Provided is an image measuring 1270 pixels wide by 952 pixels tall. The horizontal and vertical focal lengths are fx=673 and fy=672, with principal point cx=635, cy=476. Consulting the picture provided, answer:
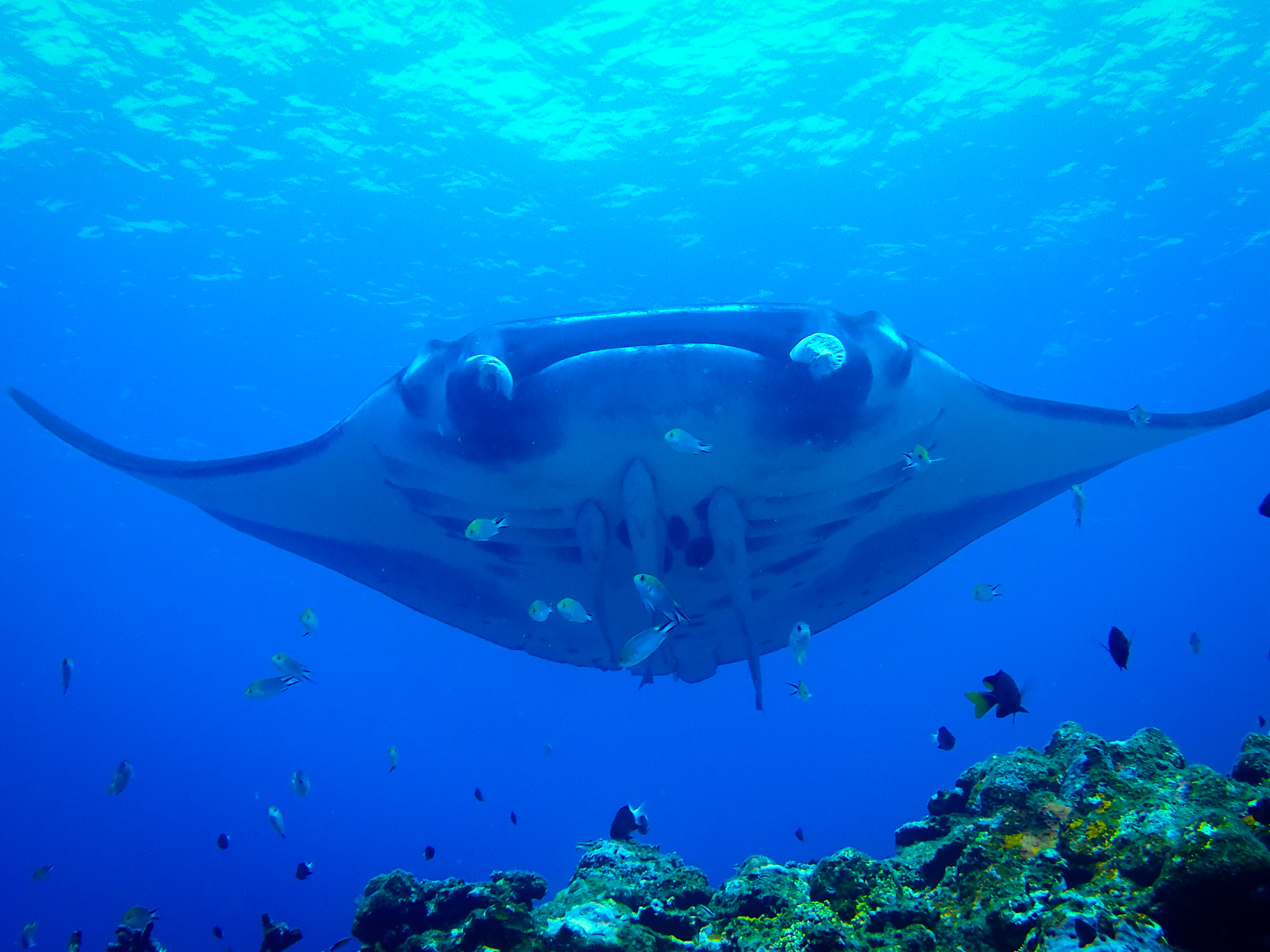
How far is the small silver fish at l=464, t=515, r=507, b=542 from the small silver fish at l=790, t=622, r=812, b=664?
8.50 ft

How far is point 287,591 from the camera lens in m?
35.8

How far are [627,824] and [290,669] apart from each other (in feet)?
12.9

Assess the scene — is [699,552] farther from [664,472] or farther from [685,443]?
[685,443]

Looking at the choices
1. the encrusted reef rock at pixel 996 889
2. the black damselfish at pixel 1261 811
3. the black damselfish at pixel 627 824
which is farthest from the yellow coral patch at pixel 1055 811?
the black damselfish at pixel 627 824

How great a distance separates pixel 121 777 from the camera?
30.9 ft

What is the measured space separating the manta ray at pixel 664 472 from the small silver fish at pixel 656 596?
43mm

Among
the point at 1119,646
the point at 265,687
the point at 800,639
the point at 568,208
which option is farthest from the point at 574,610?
the point at 568,208

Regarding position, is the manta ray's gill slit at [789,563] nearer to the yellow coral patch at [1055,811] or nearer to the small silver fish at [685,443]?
the small silver fish at [685,443]

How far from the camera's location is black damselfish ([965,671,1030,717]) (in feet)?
14.4

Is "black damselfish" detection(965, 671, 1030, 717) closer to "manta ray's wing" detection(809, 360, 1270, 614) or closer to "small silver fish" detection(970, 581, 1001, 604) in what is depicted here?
"manta ray's wing" detection(809, 360, 1270, 614)

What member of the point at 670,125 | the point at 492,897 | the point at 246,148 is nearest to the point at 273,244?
the point at 246,148

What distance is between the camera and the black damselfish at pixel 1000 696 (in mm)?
4395

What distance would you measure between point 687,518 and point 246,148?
56.1 ft

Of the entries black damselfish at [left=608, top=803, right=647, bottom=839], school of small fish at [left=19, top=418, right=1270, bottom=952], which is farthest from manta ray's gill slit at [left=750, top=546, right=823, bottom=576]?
black damselfish at [left=608, top=803, right=647, bottom=839]
